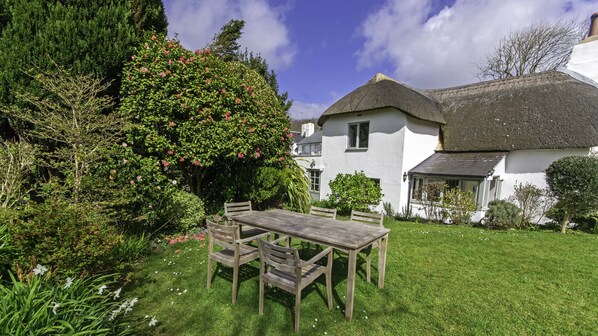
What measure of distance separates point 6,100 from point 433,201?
11.9 metres

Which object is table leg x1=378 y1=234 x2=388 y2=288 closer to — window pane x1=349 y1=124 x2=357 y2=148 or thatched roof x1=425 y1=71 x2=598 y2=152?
window pane x1=349 y1=124 x2=357 y2=148

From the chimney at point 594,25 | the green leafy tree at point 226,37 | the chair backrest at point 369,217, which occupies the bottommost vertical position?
the chair backrest at point 369,217

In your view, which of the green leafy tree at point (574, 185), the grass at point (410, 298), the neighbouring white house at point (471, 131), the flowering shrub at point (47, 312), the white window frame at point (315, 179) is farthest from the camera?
the white window frame at point (315, 179)

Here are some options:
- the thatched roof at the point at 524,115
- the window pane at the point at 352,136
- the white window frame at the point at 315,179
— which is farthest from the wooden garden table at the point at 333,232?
the white window frame at the point at 315,179

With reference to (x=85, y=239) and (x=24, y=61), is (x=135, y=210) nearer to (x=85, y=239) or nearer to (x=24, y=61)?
(x=85, y=239)

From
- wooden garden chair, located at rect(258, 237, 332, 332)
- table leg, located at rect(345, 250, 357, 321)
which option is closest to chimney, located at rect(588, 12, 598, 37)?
table leg, located at rect(345, 250, 357, 321)

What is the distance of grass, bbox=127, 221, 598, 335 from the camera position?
2801 mm

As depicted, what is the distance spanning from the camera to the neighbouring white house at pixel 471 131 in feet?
27.8

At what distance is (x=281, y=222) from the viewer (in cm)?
398

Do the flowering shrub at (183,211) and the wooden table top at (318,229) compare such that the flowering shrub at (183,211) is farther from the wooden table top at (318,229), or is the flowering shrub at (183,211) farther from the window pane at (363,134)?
the window pane at (363,134)

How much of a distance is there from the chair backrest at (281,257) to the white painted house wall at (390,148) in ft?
27.7

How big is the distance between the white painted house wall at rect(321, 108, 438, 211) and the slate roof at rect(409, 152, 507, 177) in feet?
1.41

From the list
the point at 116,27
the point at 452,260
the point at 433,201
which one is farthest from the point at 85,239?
the point at 433,201

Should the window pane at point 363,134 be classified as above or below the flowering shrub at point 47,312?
above
